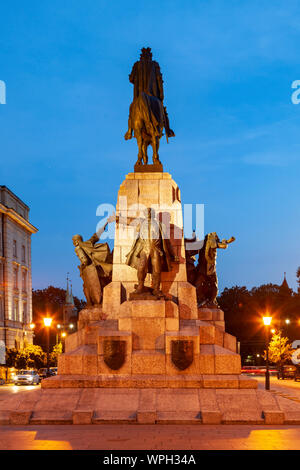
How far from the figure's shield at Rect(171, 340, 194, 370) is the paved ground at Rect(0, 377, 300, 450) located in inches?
107

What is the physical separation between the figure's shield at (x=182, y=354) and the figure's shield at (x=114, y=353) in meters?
1.27

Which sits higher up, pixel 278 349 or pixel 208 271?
pixel 208 271

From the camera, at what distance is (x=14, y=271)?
6875cm

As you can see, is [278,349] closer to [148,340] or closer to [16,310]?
[16,310]

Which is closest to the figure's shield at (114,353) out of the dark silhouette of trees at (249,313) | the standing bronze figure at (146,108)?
the standing bronze figure at (146,108)

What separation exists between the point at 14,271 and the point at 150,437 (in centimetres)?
5779

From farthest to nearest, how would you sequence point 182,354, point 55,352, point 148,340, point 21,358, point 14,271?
point 14,271, point 55,352, point 21,358, point 148,340, point 182,354

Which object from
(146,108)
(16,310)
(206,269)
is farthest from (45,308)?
(146,108)

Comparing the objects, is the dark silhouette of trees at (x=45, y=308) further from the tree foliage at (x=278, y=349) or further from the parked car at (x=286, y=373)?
the parked car at (x=286, y=373)

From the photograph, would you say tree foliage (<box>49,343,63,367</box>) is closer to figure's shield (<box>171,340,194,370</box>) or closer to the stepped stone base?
figure's shield (<box>171,340,194,370</box>)

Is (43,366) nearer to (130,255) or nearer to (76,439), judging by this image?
(130,255)

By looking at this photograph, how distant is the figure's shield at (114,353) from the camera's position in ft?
55.9

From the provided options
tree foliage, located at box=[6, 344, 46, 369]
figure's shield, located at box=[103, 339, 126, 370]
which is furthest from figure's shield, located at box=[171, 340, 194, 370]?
tree foliage, located at box=[6, 344, 46, 369]

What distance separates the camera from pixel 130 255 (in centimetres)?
1862
